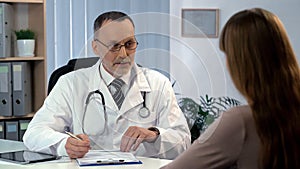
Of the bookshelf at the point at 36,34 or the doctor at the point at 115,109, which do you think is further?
the bookshelf at the point at 36,34

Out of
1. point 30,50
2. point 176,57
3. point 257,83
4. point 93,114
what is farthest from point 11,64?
point 257,83

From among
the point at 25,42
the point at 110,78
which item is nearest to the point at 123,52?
the point at 110,78

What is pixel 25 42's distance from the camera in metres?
3.84

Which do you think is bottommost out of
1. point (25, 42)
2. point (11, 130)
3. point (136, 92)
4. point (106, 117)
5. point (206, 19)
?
point (11, 130)

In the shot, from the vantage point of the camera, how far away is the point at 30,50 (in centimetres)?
388

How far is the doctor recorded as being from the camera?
2449mm

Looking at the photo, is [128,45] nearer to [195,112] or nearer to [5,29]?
[195,112]

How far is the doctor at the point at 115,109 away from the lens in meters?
2.45

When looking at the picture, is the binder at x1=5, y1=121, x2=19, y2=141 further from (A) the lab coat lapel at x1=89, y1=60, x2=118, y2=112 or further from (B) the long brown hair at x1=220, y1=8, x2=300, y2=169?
(B) the long brown hair at x1=220, y1=8, x2=300, y2=169

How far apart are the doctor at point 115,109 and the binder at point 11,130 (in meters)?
1.27

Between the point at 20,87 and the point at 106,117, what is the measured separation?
1530mm

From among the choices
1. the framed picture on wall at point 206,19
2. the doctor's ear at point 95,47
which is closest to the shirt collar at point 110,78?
the doctor's ear at point 95,47

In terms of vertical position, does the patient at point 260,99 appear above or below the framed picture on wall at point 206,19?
below

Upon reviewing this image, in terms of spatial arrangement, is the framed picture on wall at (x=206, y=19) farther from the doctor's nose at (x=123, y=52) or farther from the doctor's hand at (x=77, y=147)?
the doctor's hand at (x=77, y=147)
